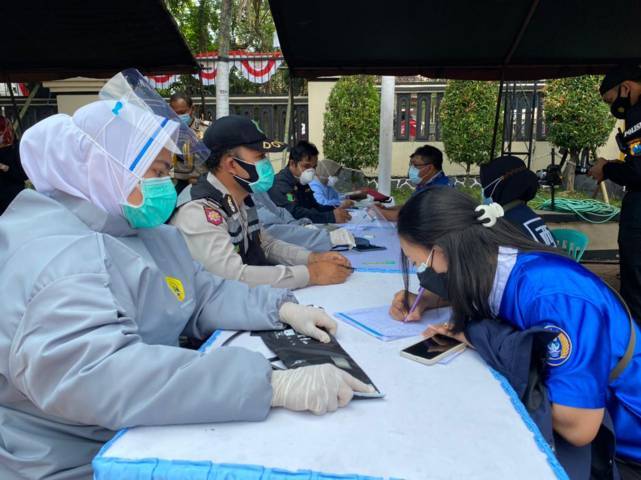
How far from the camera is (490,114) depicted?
908 cm

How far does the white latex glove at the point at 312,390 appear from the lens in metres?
1.07

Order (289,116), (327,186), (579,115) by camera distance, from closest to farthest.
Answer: (327,186) < (289,116) < (579,115)

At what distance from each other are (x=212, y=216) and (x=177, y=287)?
665mm

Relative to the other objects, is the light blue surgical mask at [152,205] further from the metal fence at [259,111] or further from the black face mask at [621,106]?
the metal fence at [259,111]

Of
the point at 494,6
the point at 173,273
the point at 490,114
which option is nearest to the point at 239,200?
the point at 173,273

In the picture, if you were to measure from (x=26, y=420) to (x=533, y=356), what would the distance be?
1.15 m

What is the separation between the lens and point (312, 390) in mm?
1071

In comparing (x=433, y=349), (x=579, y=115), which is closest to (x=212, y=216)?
(x=433, y=349)

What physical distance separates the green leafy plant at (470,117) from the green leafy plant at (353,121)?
130cm

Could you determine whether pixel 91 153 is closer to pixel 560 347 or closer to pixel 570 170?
pixel 560 347

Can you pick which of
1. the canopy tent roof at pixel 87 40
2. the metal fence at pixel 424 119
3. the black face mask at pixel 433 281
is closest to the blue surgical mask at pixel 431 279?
the black face mask at pixel 433 281

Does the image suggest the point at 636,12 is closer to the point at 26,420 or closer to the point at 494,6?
the point at 494,6

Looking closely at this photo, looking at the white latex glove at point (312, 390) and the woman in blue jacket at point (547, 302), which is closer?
the white latex glove at point (312, 390)

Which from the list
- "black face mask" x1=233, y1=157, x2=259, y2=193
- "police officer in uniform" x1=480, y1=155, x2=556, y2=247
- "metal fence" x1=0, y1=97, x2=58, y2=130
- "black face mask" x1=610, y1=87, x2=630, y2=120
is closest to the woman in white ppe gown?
"black face mask" x1=233, y1=157, x2=259, y2=193
